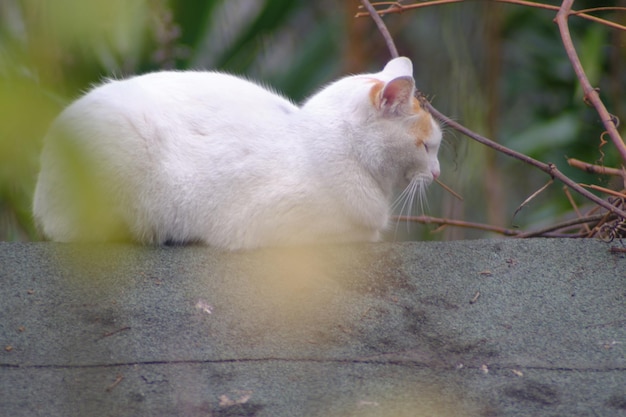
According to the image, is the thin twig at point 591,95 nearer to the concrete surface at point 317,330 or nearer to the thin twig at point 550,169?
the thin twig at point 550,169

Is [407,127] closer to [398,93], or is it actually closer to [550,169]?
[398,93]

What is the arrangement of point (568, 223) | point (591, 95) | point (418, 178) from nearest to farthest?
point (591, 95), point (418, 178), point (568, 223)

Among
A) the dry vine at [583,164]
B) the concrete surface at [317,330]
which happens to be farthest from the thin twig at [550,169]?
the concrete surface at [317,330]

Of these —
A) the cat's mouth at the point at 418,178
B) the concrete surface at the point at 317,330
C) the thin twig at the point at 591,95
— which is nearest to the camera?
the concrete surface at the point at 317,330

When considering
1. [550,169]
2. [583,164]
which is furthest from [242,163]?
[583,164]

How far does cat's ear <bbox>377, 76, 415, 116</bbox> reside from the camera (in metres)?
1.95

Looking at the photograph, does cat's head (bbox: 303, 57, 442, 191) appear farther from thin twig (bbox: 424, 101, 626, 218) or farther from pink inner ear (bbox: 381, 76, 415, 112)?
thin twig (bbox: 424, 101, 626, 218)

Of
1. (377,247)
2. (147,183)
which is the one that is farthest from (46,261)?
(377,247)

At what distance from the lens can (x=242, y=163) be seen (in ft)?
6.44

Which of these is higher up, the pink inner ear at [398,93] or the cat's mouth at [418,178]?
the pink inner ear at [398,93]

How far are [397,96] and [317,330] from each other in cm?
67

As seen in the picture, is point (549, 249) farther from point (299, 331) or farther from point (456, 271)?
point (299, 331)

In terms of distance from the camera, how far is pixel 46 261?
6.00ft

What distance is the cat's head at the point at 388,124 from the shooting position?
6.55 ft
